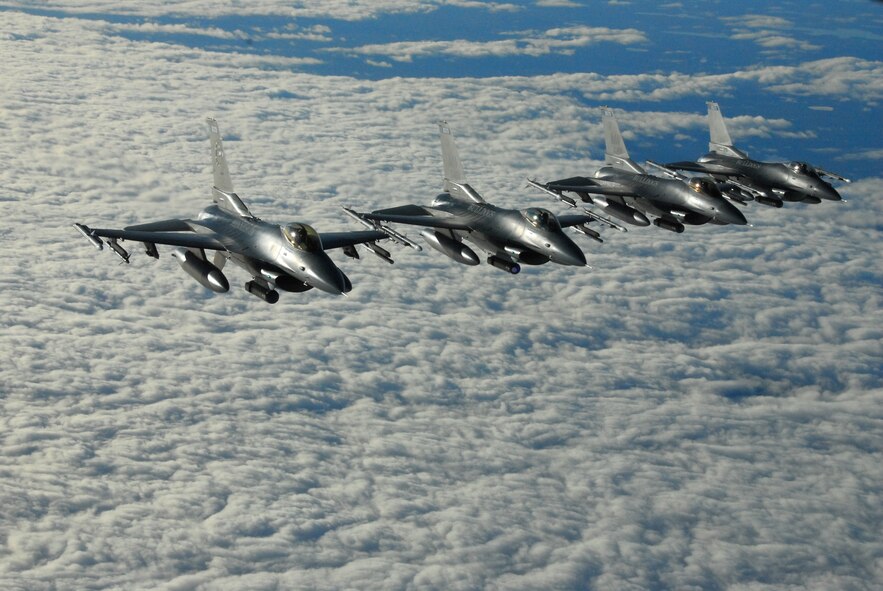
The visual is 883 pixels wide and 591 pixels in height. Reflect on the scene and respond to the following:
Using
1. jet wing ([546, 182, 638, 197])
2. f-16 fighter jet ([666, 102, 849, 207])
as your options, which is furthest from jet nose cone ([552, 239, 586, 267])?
f-16 fighter jet ([666, 102, 849, 207])

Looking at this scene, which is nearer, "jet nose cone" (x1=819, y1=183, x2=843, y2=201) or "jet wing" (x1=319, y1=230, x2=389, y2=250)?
"jet wing" (x1=319, y1=230, x2=389, y2=250)

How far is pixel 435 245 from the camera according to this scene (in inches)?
2208

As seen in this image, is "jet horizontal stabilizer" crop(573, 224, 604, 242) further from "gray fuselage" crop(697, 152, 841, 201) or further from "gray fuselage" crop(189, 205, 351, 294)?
"gray fuselage" crop(697, 152, 841, 201)

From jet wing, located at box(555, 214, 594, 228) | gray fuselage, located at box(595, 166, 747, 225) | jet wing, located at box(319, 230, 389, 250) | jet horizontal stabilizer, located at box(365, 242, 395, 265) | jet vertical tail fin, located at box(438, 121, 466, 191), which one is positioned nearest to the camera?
jet horizontal stabilizer, located at box(365, 242, 395, 265)

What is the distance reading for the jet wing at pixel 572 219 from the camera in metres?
57.5

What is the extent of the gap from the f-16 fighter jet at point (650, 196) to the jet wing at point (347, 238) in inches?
582

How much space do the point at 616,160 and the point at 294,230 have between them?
31509 mm

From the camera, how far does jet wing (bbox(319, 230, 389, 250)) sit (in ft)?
161

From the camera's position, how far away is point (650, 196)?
63000 mm

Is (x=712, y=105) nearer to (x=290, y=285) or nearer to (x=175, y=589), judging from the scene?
(x=290, y=285)

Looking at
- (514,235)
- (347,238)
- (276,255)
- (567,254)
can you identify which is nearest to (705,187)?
(567,254)

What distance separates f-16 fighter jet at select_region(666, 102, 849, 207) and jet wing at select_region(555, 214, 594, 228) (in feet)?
36.7

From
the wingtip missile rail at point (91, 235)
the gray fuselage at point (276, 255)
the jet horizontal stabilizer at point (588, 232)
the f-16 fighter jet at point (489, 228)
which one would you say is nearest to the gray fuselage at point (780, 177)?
the f-16 fighter jet at point (489, 228)

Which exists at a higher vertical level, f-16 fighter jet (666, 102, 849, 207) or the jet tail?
the jet tail
